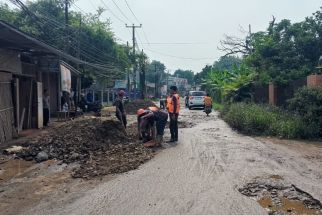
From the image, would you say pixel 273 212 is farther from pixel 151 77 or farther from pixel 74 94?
pixel 151 77

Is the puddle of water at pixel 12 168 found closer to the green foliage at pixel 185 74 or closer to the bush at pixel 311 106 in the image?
the bush at pixel 311 106

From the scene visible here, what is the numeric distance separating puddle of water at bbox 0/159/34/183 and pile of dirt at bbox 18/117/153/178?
0.38 meters

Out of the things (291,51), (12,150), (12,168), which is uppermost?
(291,51)

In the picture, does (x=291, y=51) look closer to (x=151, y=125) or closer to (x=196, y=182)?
(x=151, y=125)

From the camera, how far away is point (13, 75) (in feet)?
51.5

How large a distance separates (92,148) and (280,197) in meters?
6.33

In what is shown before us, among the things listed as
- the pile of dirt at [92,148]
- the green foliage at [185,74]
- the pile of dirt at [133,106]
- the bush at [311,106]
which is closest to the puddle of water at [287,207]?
the pile of dirt at [92,148]

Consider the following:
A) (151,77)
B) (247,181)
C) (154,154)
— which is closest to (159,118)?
(154,154)

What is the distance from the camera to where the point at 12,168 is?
975cm

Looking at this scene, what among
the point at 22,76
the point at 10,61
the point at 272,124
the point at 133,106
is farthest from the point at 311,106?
the point at 133,106

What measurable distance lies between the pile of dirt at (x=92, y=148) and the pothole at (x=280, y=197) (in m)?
3.07

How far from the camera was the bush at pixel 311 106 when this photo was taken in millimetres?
14227

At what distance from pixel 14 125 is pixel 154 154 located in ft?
22.1

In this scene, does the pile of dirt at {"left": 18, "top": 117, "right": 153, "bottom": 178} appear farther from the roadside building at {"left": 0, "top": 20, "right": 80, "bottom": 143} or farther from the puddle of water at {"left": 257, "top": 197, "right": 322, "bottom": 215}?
the puddle of water at {"left": 257, "top": 197, "right": 322, "bottom": 215}
